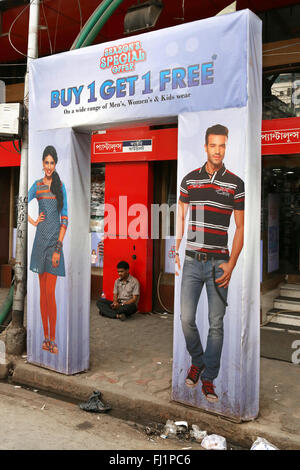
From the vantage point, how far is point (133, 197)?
8.69m

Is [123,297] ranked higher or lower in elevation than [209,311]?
lower

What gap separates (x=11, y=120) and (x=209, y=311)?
3.72m

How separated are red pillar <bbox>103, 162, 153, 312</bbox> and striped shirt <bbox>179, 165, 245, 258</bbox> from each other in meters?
4.07

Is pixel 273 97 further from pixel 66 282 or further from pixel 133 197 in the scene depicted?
pixel 66 282

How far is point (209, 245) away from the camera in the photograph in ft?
14.3

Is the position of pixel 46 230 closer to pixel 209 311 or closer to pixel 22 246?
pixel 22 246

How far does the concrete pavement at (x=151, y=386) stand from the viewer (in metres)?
4.13

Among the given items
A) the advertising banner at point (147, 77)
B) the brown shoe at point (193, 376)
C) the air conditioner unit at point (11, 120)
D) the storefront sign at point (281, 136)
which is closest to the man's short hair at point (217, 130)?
the advertising banner at point (147, 77)

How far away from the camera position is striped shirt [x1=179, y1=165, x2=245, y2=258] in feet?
13.9

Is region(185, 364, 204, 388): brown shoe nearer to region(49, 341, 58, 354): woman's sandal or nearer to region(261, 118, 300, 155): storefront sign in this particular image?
region(49, 341, 58, 354): woman's sandal

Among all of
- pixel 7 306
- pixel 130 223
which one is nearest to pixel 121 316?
pixel 130 223

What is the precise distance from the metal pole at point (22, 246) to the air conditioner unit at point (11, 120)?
0.12 metres

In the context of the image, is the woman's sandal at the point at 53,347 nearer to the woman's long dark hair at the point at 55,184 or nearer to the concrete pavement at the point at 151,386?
the concrete pavement at the point at 151,386

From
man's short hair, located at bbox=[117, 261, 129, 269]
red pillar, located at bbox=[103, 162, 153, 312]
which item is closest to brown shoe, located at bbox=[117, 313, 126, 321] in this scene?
red pillar, located at bbox=[103, 162, 153, 312]
